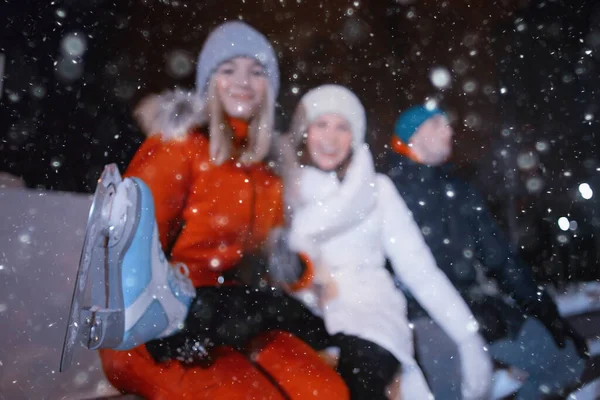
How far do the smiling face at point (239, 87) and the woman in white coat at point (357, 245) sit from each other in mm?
107

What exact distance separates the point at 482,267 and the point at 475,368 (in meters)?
0.21

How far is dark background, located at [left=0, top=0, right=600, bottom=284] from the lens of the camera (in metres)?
0.85

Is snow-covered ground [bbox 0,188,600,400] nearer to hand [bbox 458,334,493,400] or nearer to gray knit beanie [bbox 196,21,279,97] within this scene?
gray knit beanie [bbox 196,21,279,97]

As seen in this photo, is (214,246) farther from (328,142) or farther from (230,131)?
(328,142)

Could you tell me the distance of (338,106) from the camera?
3.43ft

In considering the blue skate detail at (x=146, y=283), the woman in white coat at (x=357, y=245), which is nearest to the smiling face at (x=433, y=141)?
the woman in white coat at (x=357, y=245)

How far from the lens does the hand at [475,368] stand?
0.96 metres

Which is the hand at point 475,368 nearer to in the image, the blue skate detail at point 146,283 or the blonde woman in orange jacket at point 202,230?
the blonde woman in orange jacket at point 202,230

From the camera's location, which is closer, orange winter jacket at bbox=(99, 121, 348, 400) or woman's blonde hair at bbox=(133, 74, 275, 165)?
orange winter jacket at bbox=(99, 121, 348, 400)

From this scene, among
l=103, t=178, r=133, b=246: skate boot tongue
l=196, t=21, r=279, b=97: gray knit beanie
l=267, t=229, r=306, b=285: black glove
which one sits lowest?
l=267, t=229, r=306, b=285: black glove

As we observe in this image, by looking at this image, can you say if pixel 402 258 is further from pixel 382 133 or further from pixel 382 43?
pixel 382 43

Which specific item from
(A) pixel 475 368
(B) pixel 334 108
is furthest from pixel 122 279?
(A) pixel 475 368

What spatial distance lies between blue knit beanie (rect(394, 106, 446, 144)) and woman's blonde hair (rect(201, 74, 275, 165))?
0.96 ft

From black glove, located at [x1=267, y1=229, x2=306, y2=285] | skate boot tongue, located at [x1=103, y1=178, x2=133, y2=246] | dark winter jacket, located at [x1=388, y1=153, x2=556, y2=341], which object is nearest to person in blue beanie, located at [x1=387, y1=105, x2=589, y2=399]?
dark winter jacket, located at [x1=388, y1=153, x2=556, y2=341]
